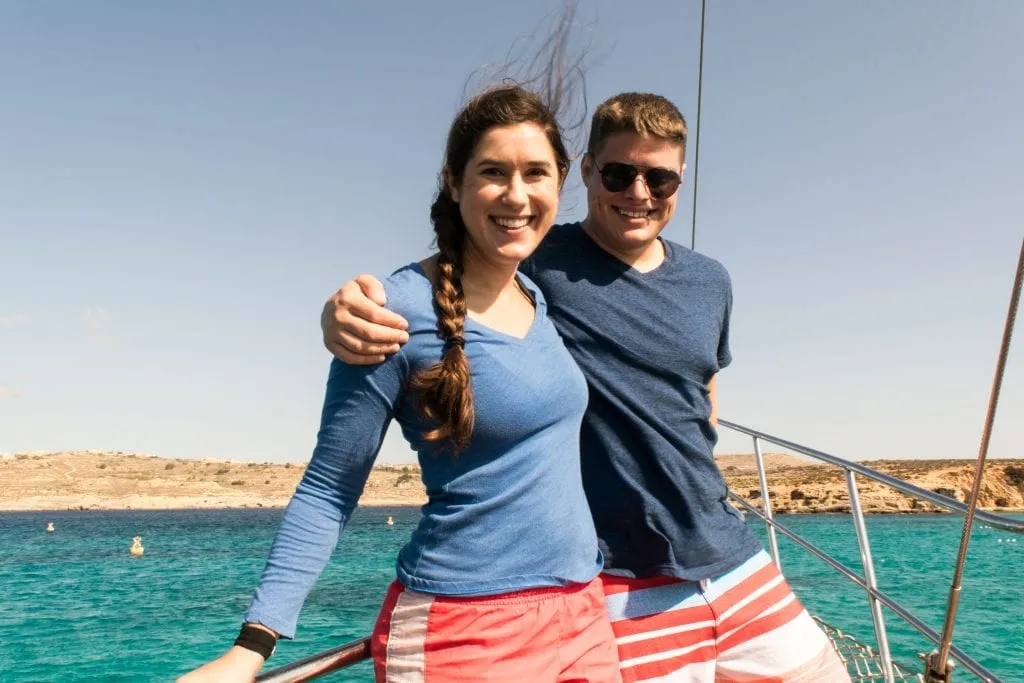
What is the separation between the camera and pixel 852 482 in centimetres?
267

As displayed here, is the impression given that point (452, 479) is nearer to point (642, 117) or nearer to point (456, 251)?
point (456, 251)

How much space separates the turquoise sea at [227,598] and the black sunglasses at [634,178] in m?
3.20

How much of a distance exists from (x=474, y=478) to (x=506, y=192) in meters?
0.59

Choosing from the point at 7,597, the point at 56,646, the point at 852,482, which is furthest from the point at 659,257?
the point at 7,597

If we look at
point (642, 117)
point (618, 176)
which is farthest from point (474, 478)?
point (642, 117)

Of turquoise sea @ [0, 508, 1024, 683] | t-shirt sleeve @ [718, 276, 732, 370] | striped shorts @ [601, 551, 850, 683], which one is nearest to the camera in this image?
striped shorts @ [601, 551, 850, 683]

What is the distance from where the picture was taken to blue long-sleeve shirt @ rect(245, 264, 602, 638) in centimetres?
134

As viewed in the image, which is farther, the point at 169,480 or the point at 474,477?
the point at 169,480

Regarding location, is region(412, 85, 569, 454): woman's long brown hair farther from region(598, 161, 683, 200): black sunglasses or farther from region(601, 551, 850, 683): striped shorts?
region(601, 551, 850, 683): striped shorts

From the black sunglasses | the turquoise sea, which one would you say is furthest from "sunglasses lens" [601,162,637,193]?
the turquoise sea

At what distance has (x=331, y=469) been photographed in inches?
53.2

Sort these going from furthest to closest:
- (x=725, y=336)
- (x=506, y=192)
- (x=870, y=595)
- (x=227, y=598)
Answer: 1. (x=227, y=598)
2. (x=870, y=595)
3. (x=725, y=336)
4. (x=506, y=192)

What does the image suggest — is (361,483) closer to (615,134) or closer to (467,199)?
(467,199)

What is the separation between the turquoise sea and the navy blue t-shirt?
2987 millimetres
